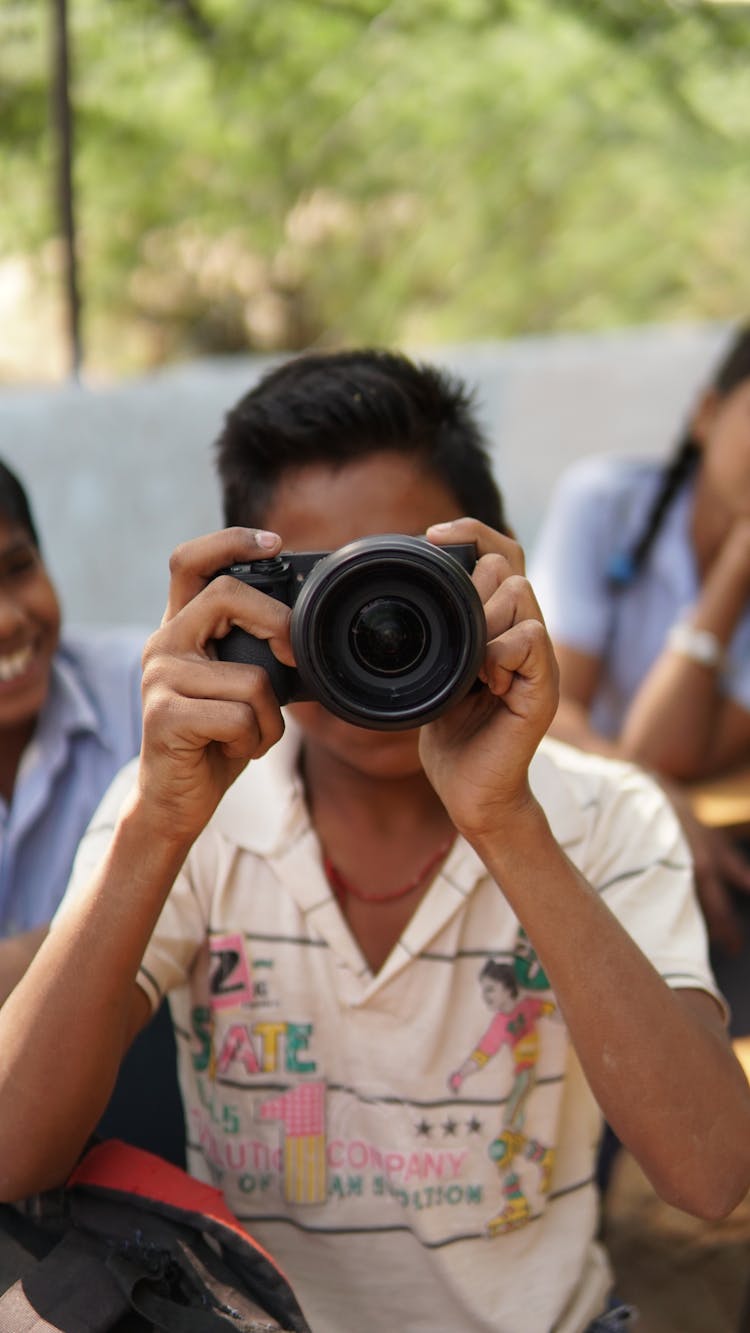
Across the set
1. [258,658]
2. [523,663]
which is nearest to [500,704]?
[523,663]

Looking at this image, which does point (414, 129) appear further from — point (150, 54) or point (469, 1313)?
point (469, 1313)

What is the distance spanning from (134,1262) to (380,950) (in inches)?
14.4

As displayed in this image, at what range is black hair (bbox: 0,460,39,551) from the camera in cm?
183

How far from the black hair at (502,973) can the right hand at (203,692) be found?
13.0 inches

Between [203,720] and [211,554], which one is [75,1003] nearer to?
[203,720]

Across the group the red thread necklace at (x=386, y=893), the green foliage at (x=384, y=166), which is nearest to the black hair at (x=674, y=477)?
the red thread necklace at (x=386, y=893)

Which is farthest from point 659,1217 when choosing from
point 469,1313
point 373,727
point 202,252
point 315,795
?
point 202,252

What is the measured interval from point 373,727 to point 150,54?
358cm

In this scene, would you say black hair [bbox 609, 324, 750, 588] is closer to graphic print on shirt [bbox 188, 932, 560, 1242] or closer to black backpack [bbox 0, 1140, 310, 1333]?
graphic print on shirt [bbox 188, 932, 560, 1242]

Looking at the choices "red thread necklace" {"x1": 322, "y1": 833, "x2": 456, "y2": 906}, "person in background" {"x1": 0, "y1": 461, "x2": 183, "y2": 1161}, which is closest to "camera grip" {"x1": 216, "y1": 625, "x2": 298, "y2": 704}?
"red thread necklace" {"x1": 322, "y1": 833, "x2": 456, "y2": 906}

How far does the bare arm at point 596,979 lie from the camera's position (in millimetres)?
1090

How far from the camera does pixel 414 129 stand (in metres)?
4.58

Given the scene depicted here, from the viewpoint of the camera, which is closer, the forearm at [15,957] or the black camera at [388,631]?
the black camera at [388,631]

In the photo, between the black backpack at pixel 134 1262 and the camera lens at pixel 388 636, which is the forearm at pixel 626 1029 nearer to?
the camera lens at pixel 388 636
